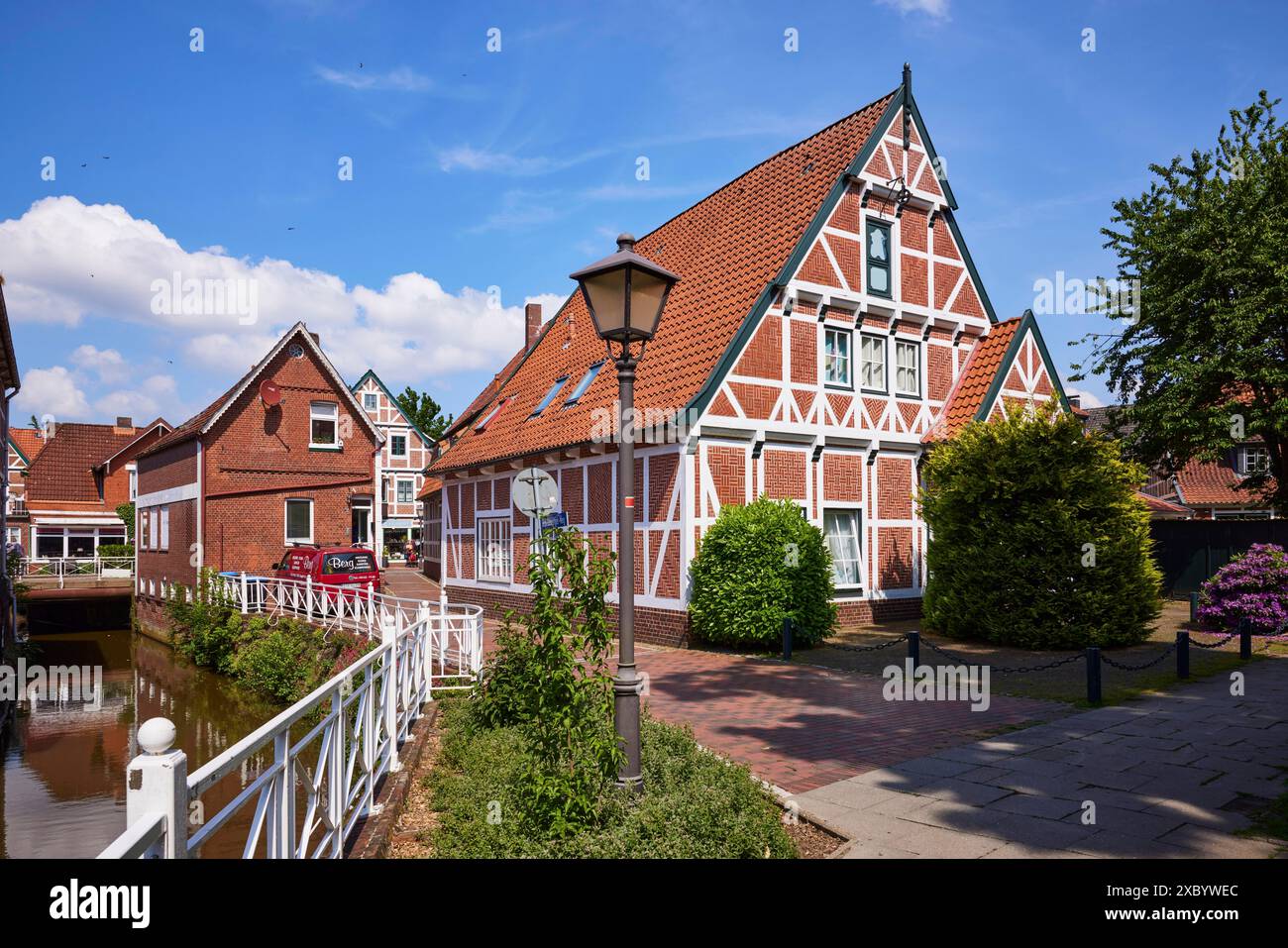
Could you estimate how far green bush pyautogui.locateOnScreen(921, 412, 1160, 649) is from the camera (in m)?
14.6

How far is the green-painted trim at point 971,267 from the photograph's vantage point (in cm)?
2022

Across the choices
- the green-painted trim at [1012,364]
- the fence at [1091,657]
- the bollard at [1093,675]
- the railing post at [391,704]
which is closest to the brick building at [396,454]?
the green-painted trim at [1012,364]

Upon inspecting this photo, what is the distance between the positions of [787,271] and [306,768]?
13.2 metres

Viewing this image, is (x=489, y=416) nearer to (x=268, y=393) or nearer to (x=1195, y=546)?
(x=268, y=393)

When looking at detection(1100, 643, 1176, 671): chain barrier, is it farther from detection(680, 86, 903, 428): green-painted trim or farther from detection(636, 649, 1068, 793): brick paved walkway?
detection(680, 86, 903, 428): green-painted trim

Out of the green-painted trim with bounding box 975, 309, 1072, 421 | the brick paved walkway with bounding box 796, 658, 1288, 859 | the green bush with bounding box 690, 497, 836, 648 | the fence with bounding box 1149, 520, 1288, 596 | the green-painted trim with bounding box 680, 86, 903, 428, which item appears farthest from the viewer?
the fence with bounding box 1149, 520, 1288, 596

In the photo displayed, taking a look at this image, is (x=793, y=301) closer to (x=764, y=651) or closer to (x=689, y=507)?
(x=689, y=507)

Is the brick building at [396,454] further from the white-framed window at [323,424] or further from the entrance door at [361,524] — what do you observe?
the white-framed window at [323,424]

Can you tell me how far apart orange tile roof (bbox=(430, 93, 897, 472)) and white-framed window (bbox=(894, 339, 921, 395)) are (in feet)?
13.1

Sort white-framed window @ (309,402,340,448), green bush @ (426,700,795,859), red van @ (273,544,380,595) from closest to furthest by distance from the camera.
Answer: green bush @ (426,700,795,859)
red van @ (273,544,380,595)
white-framed window @ (309,402,340,448)

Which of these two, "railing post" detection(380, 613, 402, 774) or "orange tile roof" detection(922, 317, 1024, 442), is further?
"orange tile roof" detection(922, 317, 1024, 442)

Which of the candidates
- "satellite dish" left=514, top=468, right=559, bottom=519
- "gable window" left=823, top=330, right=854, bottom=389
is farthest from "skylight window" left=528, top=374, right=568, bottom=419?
"satellite dish" left=514, top=468, right=559, bottom=519

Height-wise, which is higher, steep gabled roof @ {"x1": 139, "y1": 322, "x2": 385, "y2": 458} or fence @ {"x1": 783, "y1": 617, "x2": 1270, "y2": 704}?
steep gabled roof @ {"x1": 139, "y1": 322, "x2": 385, "y2": 458}

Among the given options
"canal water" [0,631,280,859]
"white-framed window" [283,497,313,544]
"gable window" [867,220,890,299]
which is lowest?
"canal water" [0,631,280,859]
